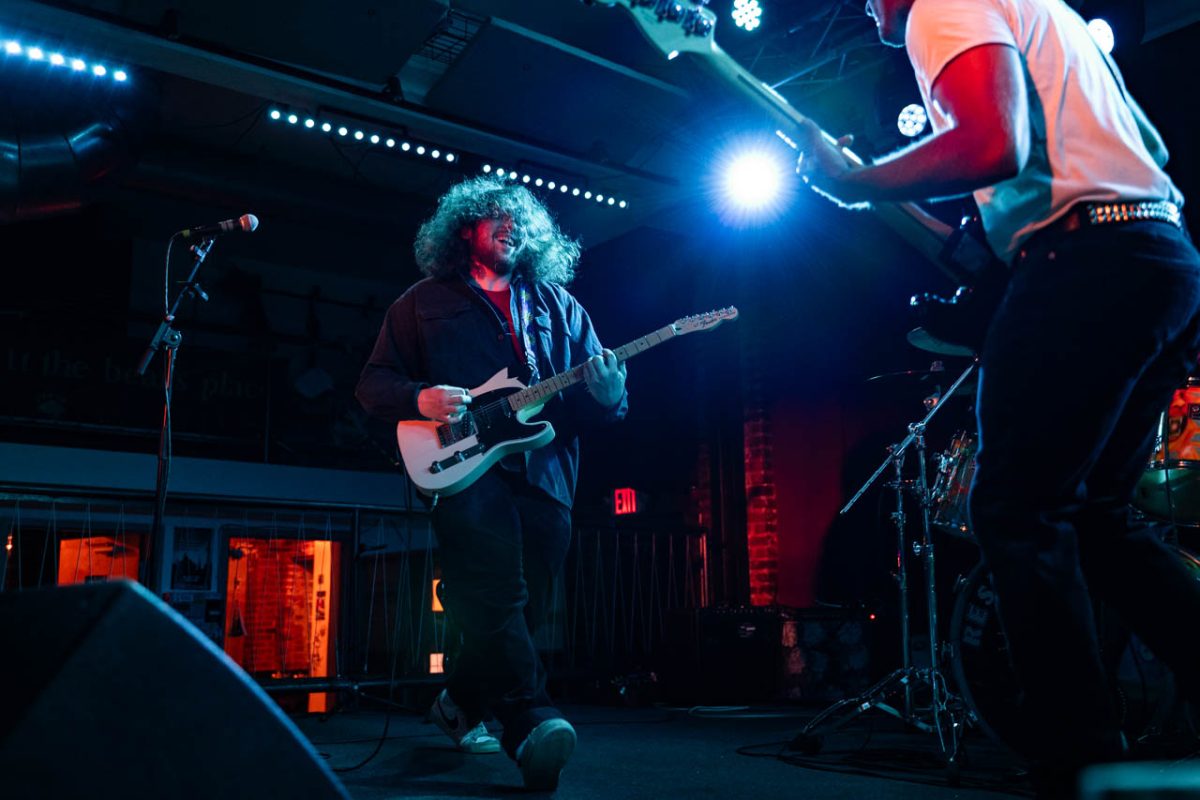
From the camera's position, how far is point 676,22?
79.2 inches

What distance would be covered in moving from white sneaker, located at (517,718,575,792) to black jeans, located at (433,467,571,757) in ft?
0.14

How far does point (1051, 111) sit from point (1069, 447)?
59cm

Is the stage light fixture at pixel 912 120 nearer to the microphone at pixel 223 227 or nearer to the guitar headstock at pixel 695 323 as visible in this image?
the guitar headstock at pixel 695 323

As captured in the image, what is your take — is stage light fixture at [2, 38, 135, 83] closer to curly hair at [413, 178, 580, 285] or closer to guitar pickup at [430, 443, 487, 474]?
curly hair at [413, 178, 580, 285]

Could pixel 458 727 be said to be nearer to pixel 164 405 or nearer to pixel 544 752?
pixel 544 752

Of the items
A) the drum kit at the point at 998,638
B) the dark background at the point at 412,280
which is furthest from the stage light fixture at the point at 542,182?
the drum kit at the point at 998,638

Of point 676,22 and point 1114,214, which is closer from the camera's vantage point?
point 1114,214

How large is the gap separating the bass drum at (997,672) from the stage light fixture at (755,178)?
4.91 m

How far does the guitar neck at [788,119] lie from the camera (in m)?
1.92

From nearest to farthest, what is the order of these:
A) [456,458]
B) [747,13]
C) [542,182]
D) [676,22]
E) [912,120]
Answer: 1. [676,22]
2. [456,458]
3. [912,120]
4. [747,13]
5. [542,182]

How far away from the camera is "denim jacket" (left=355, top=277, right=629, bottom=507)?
122 inches

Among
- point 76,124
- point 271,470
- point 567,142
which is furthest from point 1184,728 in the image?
point 271,470

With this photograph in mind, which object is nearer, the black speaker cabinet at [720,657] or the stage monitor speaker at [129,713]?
the stage monitor speaker at [129,713]

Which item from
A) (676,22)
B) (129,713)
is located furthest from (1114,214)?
(129,713)
